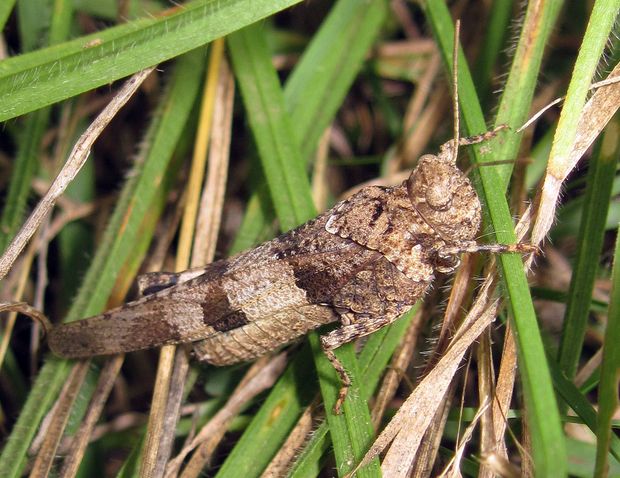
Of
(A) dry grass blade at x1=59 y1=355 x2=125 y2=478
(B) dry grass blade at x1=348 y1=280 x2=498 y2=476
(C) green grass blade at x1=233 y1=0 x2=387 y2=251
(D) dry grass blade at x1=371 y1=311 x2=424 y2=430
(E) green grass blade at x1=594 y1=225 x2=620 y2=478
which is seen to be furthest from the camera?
(C) green grass blade at x1=233 y1=0 x2=387 y2=251

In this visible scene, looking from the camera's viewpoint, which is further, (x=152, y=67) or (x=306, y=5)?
(x=306, y=5)

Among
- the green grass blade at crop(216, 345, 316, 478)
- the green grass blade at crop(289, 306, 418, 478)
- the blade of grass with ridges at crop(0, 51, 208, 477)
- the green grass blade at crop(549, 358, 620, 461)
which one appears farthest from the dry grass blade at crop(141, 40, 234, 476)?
the green grass blade at crop(549, 358, 620, 461)

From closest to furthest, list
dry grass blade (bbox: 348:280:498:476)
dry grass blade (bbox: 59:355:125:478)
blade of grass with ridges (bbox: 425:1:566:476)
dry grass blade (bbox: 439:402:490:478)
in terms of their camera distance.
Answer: blade of grass with ridges (bbox: 425:1:566:476), dry grass blade (bbox: 439:402:490:478), dry grass blade (bbox: 348:280:498:476), dry grass blade (bbox: 59:355:125:478)

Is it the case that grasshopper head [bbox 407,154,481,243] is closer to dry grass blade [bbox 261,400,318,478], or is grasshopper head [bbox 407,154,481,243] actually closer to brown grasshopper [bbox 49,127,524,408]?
brown grasshopper [bbox 49,127,524,408]

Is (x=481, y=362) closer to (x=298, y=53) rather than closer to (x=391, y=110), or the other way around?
(x=391, y=110)

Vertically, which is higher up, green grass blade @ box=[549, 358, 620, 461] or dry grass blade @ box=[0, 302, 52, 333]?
dry grass blade @ box=[0, 302, 52, 333]

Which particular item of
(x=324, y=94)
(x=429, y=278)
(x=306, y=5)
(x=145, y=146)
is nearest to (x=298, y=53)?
(x=306, y=5)

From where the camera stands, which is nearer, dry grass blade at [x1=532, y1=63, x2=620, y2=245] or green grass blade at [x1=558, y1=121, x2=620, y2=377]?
dry grass blade at [x1=532, y1=63, x2=620, y2=245]
